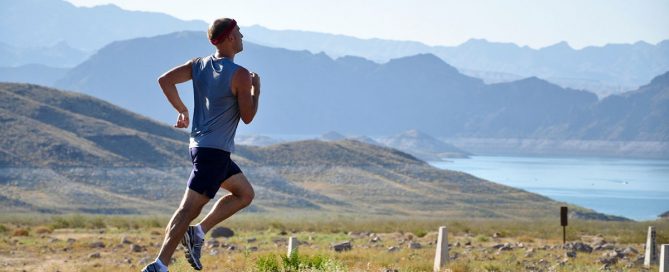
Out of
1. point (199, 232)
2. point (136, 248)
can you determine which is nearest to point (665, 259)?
point (199, 232)

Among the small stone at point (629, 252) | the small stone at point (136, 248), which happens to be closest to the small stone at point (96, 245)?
the small stone at point (136, 248)

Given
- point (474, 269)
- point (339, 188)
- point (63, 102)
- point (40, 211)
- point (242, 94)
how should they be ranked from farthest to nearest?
point (63, 102) → point (339, 188) → point (40, 211) → point (474, 269) → point (242, 94)

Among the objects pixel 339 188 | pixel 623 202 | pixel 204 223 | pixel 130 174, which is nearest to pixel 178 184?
pixel 130 174

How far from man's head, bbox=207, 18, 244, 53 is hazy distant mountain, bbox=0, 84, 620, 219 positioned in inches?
2504

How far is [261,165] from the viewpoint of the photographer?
10075cm

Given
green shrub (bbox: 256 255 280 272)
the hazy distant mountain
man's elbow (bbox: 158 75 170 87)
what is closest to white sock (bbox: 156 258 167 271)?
man's elbow (bbox: 158 75 170 87)

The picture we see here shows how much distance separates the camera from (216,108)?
302 inches

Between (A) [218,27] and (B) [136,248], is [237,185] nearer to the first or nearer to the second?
(A) [218,27]

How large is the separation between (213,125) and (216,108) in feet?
0.37

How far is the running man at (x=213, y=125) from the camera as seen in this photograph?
25.0 ft

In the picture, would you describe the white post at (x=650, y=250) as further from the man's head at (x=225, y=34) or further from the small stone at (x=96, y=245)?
the man's head at (x=225, y=34)

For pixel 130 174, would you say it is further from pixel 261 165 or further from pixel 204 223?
pixel 204 223

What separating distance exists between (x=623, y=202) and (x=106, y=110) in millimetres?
61180

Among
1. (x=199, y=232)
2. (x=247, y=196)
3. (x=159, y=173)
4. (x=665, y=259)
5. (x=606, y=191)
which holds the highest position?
(x=606, y=191)
